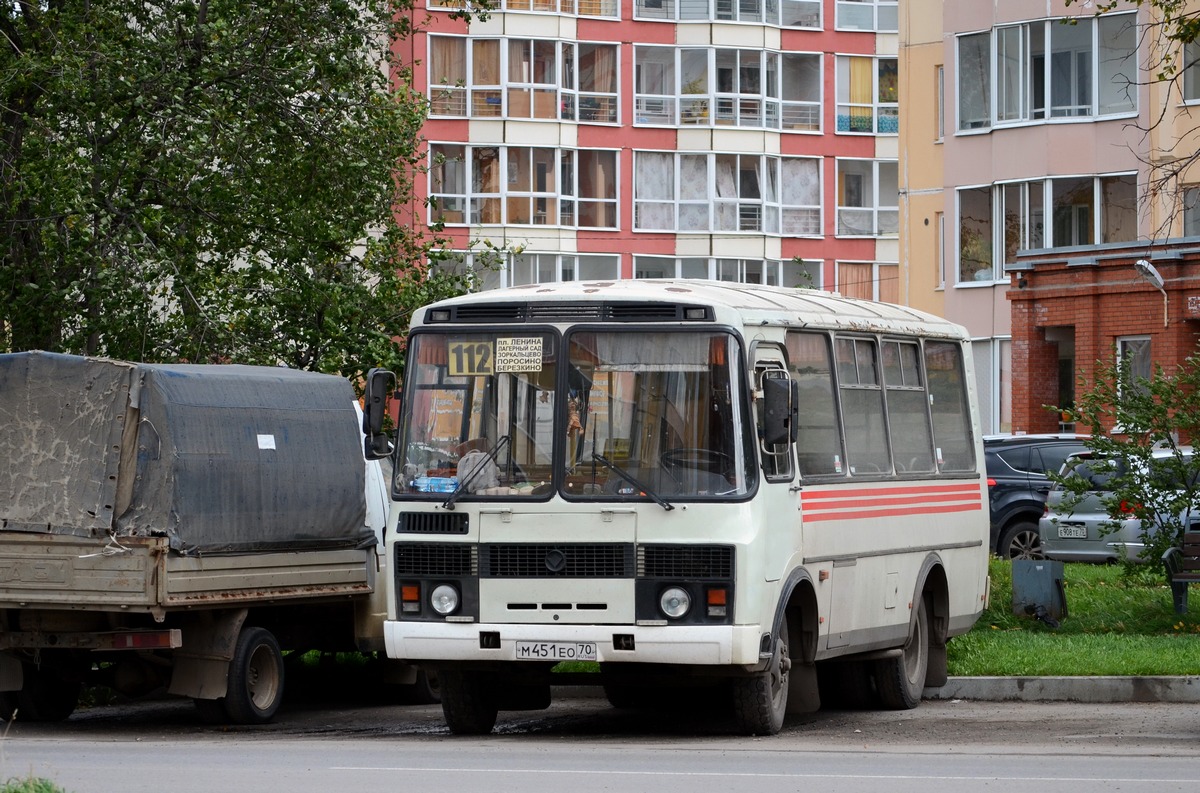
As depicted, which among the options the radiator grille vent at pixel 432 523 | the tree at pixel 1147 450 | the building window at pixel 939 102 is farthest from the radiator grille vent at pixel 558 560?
the building window at pixel 939 102

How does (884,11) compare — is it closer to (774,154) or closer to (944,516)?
(774,154)

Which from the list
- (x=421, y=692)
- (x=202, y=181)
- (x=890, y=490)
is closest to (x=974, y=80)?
(x=202, y=181)

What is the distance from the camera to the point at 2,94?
819 inches

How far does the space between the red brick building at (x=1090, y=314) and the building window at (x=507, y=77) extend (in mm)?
22718

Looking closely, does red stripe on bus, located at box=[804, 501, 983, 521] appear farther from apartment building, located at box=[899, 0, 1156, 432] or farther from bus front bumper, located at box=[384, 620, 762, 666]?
apartment building, located at box=[899, 0, 1156, 432]

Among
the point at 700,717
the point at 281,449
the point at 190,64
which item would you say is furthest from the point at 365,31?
the point at 700,717

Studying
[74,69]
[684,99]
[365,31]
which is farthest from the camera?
[684,99]

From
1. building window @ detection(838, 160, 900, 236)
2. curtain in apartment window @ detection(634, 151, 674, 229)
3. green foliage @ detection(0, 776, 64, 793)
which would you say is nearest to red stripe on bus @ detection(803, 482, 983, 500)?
green foliage @ detection(0, 776, 64, 793)

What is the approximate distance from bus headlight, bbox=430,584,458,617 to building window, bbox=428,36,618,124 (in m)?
47.9

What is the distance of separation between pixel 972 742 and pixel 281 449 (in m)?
5.24

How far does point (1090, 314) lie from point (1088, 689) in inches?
981

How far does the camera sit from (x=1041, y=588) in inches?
701

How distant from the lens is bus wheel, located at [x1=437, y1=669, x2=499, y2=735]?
12984 mm

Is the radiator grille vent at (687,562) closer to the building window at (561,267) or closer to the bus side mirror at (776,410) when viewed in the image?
the bus side mirror at (776,410)
